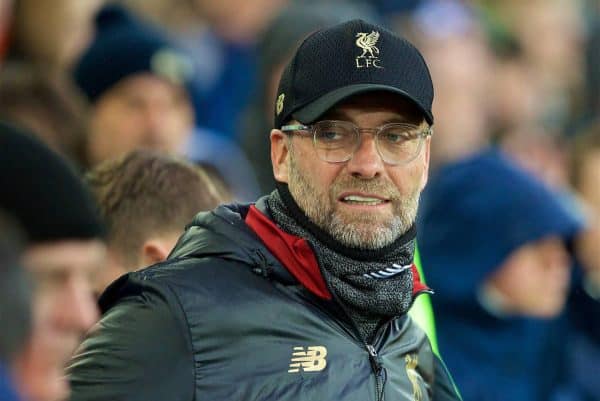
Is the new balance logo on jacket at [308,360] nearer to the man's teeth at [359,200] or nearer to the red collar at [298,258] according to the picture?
the red collar at [298,258]

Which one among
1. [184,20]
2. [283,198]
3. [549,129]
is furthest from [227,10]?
[283,198]

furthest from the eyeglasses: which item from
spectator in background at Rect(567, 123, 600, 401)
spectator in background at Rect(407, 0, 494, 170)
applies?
spectator in background at Rect(407, 0, 494, 170)

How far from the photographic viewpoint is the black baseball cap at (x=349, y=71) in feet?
14.8

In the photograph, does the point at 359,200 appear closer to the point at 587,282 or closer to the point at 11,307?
the point at 11,307

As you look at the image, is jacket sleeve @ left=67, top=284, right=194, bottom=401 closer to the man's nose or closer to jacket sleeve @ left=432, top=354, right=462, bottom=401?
the man's nose

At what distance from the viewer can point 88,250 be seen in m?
4.00

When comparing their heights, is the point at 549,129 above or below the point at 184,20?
below

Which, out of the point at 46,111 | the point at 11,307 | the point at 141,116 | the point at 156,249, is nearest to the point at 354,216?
the point at 156,249

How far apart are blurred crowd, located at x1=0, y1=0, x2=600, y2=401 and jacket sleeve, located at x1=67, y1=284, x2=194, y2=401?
0.08 metres

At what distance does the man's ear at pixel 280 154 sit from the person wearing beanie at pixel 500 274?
3.03 metres

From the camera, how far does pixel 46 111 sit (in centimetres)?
671

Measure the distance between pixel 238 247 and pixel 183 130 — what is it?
11.1 ft

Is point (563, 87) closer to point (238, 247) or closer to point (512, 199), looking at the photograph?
point (512, 199)

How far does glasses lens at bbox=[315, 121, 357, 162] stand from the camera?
4551mm
